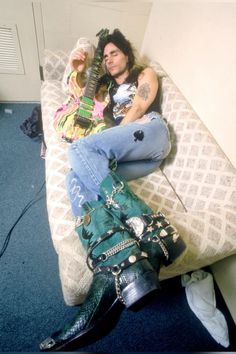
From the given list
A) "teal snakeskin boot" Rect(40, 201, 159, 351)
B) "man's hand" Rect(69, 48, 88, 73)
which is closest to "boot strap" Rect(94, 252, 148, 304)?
"teal snakeskin boot" Rect(40, 201, 159, 351)

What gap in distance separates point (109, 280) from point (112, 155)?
1.77 ft

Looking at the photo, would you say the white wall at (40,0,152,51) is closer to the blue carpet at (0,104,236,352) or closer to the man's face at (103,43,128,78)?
the man's face at (103,43,128,78)

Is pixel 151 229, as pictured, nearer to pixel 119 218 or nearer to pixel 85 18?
pixel 119 218

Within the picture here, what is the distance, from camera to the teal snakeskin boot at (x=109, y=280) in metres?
0.63

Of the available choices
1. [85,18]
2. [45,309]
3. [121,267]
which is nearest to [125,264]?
[121,267]

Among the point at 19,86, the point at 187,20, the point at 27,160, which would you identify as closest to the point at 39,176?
the point at 27,160

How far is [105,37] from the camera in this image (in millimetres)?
1402

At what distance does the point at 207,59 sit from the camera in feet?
3.81

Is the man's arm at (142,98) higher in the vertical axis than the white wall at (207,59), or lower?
lower

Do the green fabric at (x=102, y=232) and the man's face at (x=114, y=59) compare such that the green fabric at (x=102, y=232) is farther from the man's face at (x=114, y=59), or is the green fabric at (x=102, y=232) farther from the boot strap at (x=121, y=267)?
the man's face at (x=114, y=59)

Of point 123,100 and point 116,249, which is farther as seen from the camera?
point 123,100

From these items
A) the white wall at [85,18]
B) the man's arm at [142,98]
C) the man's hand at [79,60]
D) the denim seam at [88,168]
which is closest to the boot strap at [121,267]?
the denim seam at [88,168]

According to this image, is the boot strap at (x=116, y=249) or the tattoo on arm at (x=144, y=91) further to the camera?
the tattoo on arm at (x=144, y=91)

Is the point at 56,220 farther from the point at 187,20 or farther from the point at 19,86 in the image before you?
the point at 19,86
